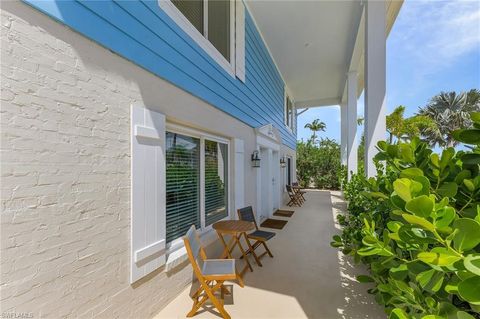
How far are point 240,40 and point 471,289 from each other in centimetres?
519

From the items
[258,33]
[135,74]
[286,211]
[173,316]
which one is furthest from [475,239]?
[286,211]

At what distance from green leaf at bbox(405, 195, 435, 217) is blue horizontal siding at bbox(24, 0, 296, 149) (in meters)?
2.39

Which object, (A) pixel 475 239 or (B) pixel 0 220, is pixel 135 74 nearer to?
(B) pixel 0 220

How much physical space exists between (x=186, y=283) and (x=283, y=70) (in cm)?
787

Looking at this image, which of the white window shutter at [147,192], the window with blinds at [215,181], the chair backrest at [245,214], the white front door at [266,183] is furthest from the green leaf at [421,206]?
the white front door at [266,183]

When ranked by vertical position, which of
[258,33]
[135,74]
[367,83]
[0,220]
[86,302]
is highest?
[258,33]

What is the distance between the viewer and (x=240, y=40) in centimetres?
485

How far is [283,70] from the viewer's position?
336 inches

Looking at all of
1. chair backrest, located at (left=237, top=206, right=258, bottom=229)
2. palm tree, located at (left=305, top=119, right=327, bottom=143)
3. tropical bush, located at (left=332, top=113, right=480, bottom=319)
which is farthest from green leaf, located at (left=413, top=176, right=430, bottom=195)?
palm tree, located at (left=305, top=119, right=327, bottom=143)

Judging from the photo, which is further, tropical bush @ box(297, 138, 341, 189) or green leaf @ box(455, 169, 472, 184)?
tropical bush @ box(297, 138, 341, 189)

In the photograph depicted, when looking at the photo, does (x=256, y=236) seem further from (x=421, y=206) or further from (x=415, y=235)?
(x=421, y=206)

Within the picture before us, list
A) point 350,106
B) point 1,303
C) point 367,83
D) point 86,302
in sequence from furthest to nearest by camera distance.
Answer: point 350,106
point 367,83
point 86,302
point 1,303

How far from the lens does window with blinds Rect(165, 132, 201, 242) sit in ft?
9.77

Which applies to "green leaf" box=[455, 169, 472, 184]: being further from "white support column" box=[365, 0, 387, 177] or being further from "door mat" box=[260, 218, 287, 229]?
"door mat" box=[260, 218, 287, 229]
